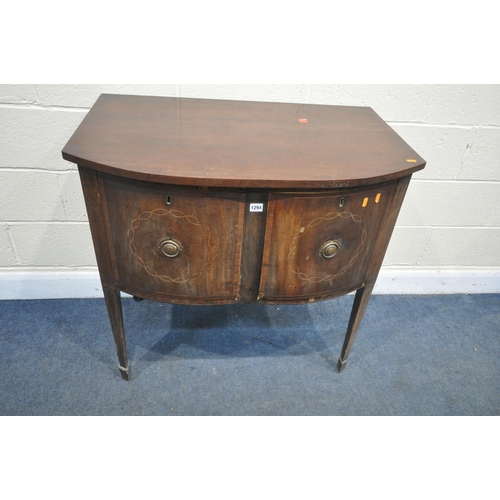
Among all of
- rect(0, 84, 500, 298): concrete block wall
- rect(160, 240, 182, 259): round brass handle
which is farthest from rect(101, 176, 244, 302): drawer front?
rect(0, 84, 500, 298): concrete block wall

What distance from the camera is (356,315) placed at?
50.4 inches

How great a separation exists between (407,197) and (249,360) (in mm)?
860

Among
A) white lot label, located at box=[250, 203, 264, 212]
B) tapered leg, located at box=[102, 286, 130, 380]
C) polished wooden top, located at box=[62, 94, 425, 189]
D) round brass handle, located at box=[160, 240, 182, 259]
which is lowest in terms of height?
tapered leg, located at box=[102, 286, 130, 380]

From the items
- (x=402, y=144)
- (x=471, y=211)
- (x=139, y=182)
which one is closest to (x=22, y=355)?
(x=139, y=182)

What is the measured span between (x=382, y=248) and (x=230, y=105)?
60 centimetres

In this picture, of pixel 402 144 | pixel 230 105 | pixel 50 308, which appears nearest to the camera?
pixel 402 144

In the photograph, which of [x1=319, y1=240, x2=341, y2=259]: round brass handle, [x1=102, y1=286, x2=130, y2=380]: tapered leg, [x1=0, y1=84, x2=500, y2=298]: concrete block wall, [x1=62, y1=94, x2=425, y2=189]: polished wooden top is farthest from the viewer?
[x1=0, y1=84, x2=500, y2=298]: concrete block wall

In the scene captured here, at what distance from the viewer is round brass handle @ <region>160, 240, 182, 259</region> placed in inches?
37.6

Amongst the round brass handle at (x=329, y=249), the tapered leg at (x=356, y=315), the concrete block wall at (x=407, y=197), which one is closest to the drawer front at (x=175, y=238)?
the round brass handle at (x=329, y=249)

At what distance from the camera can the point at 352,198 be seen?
938mm

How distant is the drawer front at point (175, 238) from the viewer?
90cm

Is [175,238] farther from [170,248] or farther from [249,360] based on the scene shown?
[249,360]

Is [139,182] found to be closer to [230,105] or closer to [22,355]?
[230,105]

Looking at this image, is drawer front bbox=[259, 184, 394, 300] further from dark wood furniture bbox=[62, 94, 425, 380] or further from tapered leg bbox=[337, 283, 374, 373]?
tapered leg bbox=[337, 283, 374, 373]
